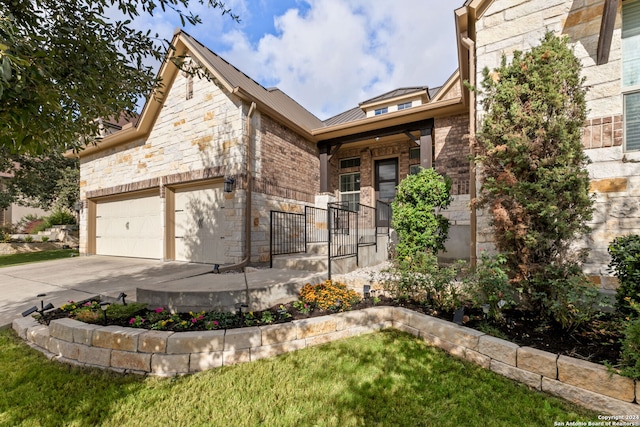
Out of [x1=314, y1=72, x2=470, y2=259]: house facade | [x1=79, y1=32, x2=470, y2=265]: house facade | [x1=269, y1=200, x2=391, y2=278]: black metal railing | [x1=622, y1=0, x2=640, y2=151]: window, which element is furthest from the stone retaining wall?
[x1=314, y1=72, x2=470, y2=259]: house facade

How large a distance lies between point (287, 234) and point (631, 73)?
6.69 m

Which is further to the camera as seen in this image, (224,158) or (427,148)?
(427,148)

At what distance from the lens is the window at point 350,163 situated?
32.2 ft

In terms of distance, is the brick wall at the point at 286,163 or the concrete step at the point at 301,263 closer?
A: the concrete step at the point at 301,263

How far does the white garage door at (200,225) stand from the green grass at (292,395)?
4.26 m

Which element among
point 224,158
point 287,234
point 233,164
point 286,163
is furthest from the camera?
point 286,163

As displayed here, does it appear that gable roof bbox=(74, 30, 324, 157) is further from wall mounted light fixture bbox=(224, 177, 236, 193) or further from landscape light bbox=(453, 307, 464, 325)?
landscape light bbox=(453, 307, 464, 325)

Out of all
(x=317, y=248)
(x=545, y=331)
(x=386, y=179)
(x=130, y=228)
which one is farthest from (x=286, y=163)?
(x=545, y=331)

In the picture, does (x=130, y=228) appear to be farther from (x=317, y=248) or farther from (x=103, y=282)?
(x=317, y=248)

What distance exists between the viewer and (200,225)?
718 cm

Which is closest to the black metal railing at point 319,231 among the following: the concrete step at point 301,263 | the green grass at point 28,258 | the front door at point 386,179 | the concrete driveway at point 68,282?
the concrete step at point 301,263

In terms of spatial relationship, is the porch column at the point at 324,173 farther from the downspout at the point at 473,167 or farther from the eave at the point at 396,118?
the downspout at the point at 473,167

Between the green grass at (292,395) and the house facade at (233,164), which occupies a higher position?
the house facade at (233,164)

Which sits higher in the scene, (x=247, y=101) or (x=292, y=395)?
(x=247, y=101)
